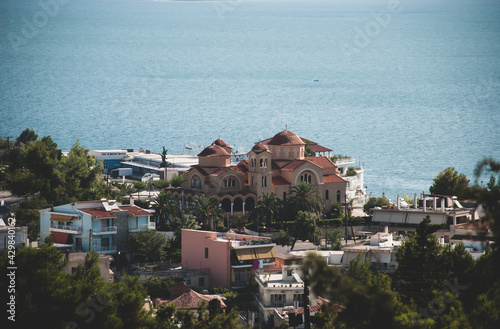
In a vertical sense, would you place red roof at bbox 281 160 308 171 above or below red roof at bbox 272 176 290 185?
above

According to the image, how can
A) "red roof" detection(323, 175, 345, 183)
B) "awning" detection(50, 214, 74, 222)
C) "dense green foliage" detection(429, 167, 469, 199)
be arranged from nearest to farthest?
"awning" detection(50, 214, 74, 222) < "red roof" detection(323, 175, 345, 183) < "dense green foliage" detection(429, 167, 469, 199)

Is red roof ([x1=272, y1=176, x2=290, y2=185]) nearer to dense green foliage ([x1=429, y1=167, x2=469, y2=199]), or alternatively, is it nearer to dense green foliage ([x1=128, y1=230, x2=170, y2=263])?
dense green foliage ([x1=429, y1=167, x2=469, y2=199])

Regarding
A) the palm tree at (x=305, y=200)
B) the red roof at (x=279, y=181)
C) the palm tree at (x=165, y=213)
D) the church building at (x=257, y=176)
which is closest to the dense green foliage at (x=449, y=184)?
the church building at (x=257, y=176)

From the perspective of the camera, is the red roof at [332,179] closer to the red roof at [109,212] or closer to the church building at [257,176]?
the church building at [257,176]

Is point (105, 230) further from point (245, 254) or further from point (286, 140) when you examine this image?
point (286, 140)

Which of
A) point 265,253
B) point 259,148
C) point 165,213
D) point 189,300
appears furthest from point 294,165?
point 189,300

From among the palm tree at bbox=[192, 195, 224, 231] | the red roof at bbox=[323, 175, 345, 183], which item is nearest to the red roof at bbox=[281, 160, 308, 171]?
the red roof at bbox=[323, 175, 345, 183]

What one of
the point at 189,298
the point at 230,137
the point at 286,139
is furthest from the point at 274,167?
the point at 230,137
